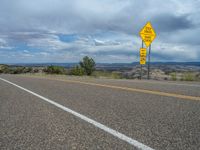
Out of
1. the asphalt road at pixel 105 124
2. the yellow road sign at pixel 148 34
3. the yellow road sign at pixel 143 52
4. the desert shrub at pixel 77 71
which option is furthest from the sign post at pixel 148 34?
the desert shrub at pixel 77 71

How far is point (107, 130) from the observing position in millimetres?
3861

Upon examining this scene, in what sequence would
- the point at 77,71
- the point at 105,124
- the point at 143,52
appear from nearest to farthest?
the point at 105,124 → the point at 143,52 → the point at 77,71

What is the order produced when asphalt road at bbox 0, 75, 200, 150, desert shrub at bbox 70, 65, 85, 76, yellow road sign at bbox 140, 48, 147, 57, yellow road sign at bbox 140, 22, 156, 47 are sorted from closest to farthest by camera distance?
1. asphalt road at bbox 0, 75, 200, 150
2. yellow road sign at bbox 140, 22, 156, 47
3. yellow road sign at bbox 140, 48, 147, 57
4. desert shrub at bbox 70, 65, 85, 76

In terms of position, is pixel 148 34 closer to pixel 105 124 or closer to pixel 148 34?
pixel 148 34

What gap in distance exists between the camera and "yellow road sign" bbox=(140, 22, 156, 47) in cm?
1967

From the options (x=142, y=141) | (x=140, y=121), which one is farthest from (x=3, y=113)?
(x=142, y=141)

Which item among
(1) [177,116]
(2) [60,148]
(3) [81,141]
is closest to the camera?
(2) [60,148]

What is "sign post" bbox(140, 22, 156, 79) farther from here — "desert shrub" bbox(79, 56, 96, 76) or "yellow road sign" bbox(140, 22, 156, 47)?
"desert shrub" bbox(79, 56, 96, 76)

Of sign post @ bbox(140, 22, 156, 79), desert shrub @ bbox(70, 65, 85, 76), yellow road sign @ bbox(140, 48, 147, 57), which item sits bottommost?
desert shrub @ bbox(70, 65, 85, 76)

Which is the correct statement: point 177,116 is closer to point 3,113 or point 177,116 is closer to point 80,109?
point 80,109

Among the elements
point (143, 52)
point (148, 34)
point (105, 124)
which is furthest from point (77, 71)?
point (105, 124)

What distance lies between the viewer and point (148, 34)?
19.8 meters

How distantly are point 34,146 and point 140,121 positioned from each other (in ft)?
5.94

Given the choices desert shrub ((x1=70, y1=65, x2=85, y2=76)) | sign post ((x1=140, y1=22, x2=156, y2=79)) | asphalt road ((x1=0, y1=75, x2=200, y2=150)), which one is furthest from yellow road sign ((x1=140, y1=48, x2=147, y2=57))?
desert shrub ((x1=70, y1=65, x2=85, y2=76))
